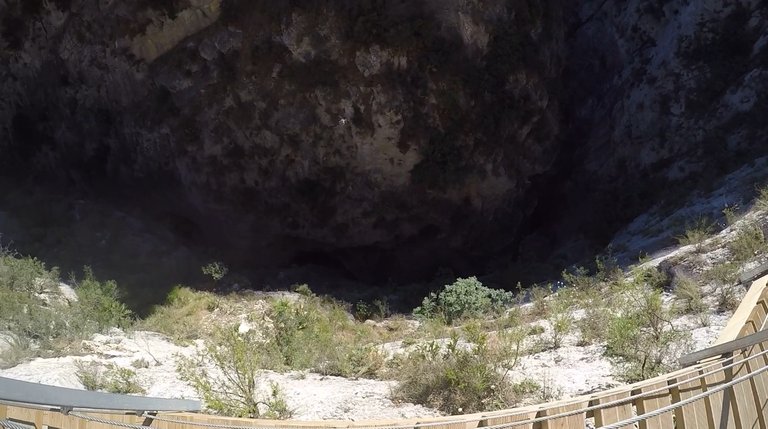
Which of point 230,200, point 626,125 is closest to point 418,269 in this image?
point 230,200

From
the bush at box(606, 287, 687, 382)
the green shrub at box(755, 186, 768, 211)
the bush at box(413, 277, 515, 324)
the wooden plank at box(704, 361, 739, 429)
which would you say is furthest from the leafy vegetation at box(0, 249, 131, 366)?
the green shrub at box(755, 186, 768, 211)

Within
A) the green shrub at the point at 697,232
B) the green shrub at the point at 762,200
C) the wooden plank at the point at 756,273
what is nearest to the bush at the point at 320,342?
the wooden plank at the point at 756,273

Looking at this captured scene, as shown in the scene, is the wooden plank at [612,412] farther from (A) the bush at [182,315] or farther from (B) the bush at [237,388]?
(A) the bush at [182,315]

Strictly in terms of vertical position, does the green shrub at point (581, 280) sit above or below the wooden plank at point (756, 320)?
above

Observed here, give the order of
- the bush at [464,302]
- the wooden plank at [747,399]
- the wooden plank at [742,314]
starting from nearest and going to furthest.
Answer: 1. the wooden plank at [747,399]
2. the wooden plank at [742,314]
3. the bush at [464,302]

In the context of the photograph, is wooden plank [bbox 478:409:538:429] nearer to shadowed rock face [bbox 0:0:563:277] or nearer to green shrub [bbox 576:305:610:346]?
green shrub [bbox 576:305:610:346]

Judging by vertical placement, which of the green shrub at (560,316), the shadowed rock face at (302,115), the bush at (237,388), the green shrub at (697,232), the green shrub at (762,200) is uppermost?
the shadowed rock face at (302,115)

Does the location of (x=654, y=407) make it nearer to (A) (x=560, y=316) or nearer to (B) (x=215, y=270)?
(A) (x=560, y=316)

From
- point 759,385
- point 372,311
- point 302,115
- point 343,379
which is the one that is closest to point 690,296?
point 759,385
